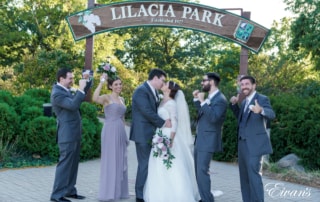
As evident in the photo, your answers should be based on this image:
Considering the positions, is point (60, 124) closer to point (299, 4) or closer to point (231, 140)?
point (231, 140)

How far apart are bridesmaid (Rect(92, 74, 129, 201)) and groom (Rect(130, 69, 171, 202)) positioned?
34 centimetres

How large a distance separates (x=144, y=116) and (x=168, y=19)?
4716 mm

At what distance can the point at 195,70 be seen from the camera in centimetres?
3438

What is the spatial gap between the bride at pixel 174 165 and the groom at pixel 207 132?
26 cm

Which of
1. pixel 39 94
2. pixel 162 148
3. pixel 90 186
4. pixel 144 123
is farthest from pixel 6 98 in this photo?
pixel 162 148

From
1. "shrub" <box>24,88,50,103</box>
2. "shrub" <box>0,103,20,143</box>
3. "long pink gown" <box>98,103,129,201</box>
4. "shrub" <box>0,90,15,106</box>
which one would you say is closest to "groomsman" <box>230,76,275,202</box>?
"long pink gown" <box>98,103,129,201</box>

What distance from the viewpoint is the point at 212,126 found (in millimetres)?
6523

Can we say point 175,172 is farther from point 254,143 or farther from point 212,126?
point 254,143

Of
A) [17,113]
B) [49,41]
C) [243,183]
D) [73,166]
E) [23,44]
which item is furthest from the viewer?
[23,44]

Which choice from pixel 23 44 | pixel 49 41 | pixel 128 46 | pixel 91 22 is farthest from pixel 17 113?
pixel 128 46

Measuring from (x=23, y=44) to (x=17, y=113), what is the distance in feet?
75.2

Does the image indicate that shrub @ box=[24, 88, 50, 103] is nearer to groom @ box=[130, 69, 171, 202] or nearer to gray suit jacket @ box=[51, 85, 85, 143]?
gray suit jacket @ box=[51, 85, 85, 143]

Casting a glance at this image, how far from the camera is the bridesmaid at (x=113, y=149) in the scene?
6.88m

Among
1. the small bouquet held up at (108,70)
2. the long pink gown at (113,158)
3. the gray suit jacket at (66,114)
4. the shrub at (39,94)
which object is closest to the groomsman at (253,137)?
the long pink gown at (113,158)
